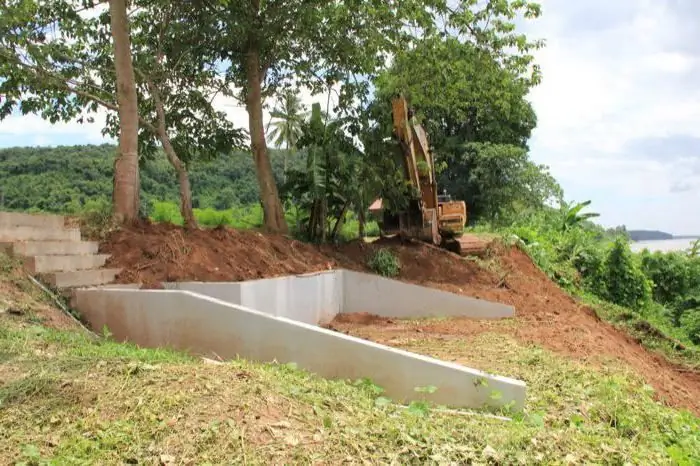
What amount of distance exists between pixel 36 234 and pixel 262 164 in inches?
227

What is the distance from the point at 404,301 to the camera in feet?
36.0

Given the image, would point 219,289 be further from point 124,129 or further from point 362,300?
point 362,300

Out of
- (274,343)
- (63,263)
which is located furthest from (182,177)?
(274,343)

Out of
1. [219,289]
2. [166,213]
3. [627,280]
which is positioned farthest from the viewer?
[627,280]

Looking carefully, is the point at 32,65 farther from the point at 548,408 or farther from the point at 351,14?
the point at 548,408

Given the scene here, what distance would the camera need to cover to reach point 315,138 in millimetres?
12773

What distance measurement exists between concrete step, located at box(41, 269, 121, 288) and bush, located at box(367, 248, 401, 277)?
5425mm

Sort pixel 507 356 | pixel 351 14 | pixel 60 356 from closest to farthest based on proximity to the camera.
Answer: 1. pixel 60 356
2. pixel 507 356
3. pixel 351 14

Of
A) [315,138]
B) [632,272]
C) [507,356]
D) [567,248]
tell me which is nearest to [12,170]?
[315,138]

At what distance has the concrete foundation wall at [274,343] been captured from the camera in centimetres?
539

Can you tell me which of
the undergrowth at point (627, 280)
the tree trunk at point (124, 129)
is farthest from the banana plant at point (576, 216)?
the tree trunk at point (124, 129)

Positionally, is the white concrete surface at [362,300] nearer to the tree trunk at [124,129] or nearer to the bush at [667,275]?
the tree trunk at [124,129]

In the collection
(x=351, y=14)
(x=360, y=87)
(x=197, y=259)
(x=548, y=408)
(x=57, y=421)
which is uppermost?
(x=351, y=14)

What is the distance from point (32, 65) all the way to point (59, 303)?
4.61m
